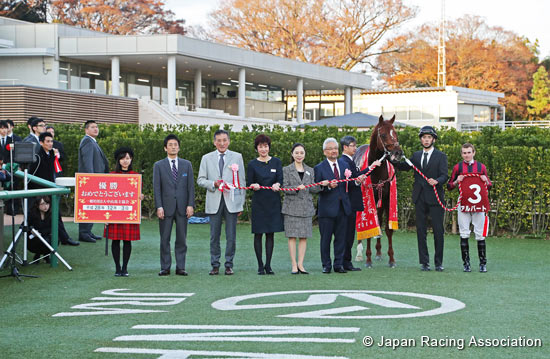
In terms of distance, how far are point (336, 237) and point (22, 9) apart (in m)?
51.7

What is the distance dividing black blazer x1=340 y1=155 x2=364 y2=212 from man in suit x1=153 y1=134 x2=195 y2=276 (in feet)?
6.80

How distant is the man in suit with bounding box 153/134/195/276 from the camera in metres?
9.40

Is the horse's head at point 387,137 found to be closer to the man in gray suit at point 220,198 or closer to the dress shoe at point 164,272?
the man in gray suit at point 220,198

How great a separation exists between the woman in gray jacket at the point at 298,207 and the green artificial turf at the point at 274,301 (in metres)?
0.36

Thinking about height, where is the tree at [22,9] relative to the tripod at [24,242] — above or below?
above

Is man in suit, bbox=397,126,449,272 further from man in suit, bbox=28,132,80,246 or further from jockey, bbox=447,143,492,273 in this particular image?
man in suit, bbox=28,132,80,246

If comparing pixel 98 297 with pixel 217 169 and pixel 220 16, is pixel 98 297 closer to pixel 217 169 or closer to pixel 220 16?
pixel 217 169

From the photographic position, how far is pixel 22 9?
5562 centimetres

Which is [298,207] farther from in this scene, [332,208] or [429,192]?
[429,192]

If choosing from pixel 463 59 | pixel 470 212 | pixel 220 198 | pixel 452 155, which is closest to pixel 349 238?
pixel 470 212

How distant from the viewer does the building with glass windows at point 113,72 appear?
108 feet

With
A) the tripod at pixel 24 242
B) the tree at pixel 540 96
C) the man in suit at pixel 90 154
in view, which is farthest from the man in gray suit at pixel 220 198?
the tree at pixel 540 96

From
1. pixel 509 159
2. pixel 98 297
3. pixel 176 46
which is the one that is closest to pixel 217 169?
pixel 98 297

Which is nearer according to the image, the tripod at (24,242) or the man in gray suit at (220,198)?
the tripod at (24,242)
